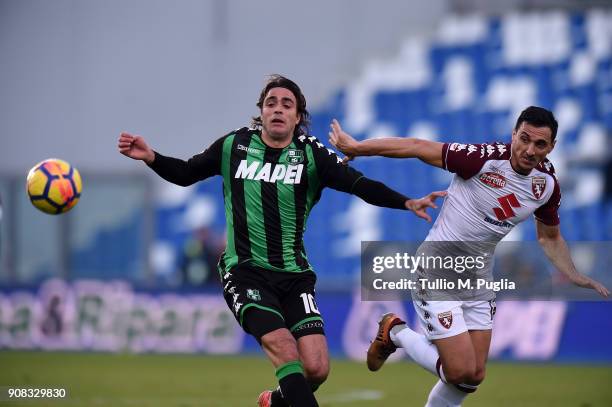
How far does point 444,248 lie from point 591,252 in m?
9.39

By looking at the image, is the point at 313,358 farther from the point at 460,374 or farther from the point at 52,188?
the point at 52,188

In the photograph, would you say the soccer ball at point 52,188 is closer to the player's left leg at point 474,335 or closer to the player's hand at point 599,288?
the player's left leg at point 474,335

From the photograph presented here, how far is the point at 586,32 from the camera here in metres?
22.3

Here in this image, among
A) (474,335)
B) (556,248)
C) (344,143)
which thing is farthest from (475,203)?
(344,143)

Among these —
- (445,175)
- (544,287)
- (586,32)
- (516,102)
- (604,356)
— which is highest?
(586,32)

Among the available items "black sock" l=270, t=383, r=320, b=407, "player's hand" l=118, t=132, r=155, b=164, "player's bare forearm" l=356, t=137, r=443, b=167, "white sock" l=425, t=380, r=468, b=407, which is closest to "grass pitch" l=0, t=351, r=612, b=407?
"white sock" l=425, t=380, r=468, b=407

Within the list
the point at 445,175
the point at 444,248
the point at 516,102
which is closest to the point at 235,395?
the point at 444,248

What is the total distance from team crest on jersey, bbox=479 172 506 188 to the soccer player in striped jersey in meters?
0.76

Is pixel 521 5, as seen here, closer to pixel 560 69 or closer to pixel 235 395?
pixel 560 69

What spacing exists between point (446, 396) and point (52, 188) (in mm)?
3533

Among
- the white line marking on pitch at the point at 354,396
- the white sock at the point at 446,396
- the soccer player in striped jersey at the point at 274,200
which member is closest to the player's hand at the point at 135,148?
the soccer player in striped jersey at the point at 274,200

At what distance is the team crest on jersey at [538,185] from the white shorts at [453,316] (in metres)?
0.95

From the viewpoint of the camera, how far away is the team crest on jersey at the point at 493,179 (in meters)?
7.79

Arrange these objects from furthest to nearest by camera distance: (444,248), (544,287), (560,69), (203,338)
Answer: (560,69), (203,338), (544,287), (444,248)
